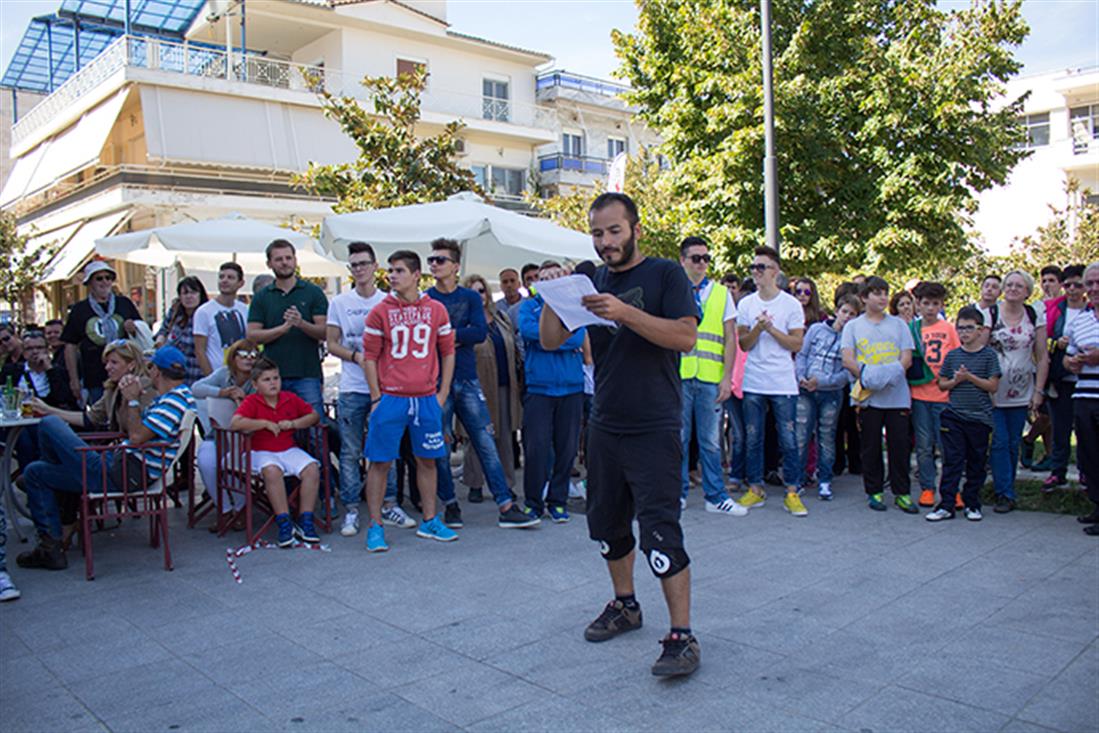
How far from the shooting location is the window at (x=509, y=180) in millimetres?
37969

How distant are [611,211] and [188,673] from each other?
9.33ft

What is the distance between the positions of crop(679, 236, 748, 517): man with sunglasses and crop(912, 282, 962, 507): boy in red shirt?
1.62 meters

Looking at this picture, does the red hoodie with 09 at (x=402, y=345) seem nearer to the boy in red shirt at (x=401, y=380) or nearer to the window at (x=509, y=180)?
the boy in red shirt at (x=401, y=380)

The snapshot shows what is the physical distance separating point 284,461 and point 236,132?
82.5 feet

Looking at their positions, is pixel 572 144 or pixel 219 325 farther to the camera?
pixel 572 144

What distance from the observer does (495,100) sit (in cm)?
3716

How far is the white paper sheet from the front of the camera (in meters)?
3.95

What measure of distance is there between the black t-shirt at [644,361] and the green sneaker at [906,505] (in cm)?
411

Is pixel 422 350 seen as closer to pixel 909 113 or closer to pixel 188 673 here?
pixel 188 673

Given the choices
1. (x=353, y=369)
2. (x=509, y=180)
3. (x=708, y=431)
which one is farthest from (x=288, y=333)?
(x=509, y=180)

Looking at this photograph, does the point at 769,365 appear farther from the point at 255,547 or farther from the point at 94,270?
the point at 94,270

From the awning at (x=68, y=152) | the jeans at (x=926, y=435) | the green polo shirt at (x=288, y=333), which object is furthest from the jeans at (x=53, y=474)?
the awning at (x=68, y=152)

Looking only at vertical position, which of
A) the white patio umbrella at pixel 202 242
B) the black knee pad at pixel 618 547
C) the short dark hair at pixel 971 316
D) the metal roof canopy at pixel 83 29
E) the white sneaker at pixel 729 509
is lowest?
the white sneaker at pixel 729 509

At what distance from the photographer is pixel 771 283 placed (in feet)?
25.7
